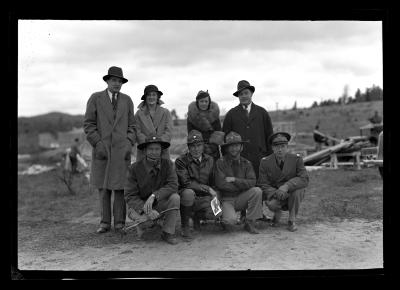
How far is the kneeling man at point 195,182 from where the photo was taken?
5.21 metres

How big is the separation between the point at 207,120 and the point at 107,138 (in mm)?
1353

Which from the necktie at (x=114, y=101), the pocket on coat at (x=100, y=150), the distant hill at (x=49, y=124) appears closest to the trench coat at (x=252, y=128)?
the necktie at (x=114, y=101)

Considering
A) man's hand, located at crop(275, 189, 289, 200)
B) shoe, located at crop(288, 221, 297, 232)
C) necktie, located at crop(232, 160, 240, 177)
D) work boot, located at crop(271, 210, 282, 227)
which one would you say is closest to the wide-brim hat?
necktie, located at crop(232, 160, 240, 177)

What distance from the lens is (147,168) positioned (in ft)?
16.8

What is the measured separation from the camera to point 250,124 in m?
5.81

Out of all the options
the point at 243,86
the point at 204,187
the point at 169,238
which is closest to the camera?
the point at 169,238

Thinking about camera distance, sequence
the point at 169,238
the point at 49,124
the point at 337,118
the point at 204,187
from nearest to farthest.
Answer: the point at 169,238 → the point at 204,187 → the point at 337,118 → the point at 49,124

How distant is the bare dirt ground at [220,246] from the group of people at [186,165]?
25cm

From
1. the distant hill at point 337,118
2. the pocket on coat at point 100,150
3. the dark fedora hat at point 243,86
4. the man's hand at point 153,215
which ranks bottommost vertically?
the man's hand at point 153,215

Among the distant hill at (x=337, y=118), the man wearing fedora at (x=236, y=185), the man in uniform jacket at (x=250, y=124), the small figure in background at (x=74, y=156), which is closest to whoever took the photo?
the man wearing fedora at (x=236, y=185)

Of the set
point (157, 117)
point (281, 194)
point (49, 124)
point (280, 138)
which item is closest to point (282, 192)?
point (281, 194)

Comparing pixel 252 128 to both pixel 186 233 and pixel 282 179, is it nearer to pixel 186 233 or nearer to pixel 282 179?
pixel 282 179

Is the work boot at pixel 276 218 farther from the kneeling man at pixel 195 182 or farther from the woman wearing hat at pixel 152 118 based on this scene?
the woman wearing hat at pixel 152 118
